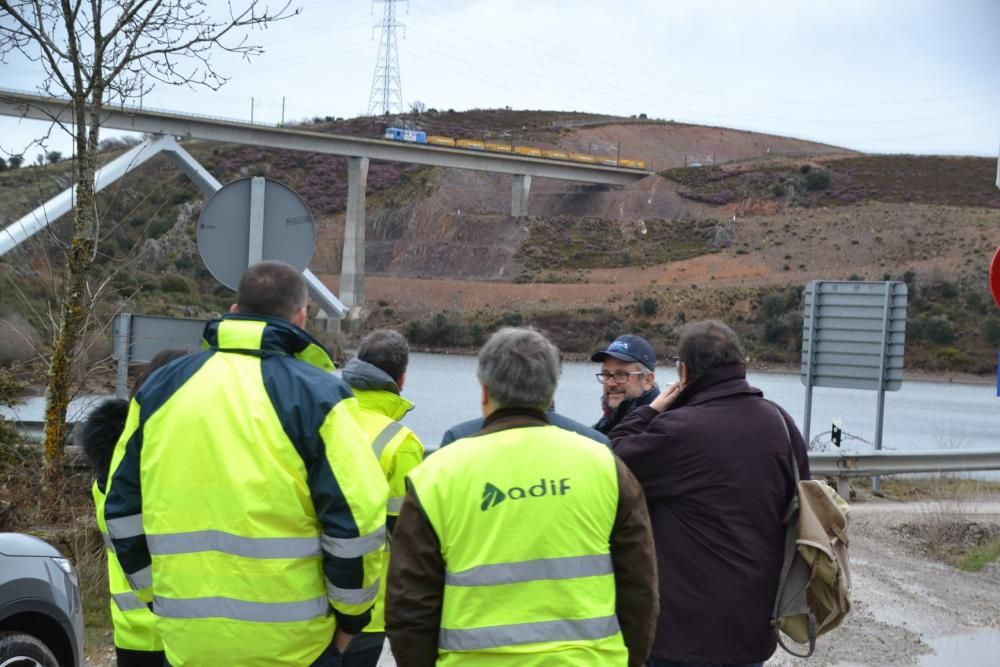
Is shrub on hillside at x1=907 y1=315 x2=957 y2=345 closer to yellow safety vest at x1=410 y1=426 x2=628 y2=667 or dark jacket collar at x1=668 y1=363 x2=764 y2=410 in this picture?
dark jacket collar at x1=668 y1=363 x2=764 y2=410

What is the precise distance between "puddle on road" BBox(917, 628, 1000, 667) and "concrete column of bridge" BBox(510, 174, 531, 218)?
85359 millimetres

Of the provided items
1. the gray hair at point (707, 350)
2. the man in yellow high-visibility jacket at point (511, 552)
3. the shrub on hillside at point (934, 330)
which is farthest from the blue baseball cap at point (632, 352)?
the shrub on hillside at point (934, 330)

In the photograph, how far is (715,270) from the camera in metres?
75.4

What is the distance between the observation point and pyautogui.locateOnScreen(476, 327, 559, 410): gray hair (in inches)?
125

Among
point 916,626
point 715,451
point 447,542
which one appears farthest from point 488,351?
point 916,626

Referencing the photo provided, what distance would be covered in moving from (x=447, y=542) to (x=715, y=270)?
73931 mm

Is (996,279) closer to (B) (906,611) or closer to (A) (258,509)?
(B) (906,611)

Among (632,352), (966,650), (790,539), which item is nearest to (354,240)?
(966,650)

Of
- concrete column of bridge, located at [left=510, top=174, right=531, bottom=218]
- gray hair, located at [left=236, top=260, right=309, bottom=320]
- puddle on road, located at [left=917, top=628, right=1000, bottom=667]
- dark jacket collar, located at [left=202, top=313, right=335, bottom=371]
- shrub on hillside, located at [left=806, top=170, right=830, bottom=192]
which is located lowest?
puddle on road, located at [left=917, top=628, right=1000, bottom=667]

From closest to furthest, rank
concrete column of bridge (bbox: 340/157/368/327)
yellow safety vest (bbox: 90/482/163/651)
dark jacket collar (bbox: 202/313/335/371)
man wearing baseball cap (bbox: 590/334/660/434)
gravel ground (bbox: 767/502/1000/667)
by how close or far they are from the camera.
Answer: dark jacket collar (bbox: 202/313/335/371) < yellow safety vest (bbox: 90/482/163/651) < man wearing baseball cap (bbox: 590/334/660/434) < gravel ground (bbox: 767/502/1000/667) < concrete column of bridge (bbox: 340/157/368/327)

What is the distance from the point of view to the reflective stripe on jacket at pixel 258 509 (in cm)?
327

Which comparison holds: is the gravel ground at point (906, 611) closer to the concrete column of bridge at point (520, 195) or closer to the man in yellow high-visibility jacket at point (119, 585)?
the man in yellow high-visibility jacket at point (119, 585)

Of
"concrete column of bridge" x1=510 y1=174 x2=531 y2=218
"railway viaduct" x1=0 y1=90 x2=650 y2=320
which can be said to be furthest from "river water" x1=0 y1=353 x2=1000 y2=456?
"concrete column of bridge" x1=510 y1=174 x2=531 y2=218

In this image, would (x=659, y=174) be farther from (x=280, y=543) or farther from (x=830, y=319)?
(x=280, y=543)
